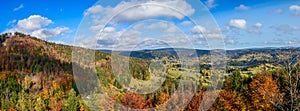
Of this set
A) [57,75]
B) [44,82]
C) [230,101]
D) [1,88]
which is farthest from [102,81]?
[57,75]

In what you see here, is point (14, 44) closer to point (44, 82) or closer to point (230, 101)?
point (44, 82)

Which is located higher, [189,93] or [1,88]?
[189,93]

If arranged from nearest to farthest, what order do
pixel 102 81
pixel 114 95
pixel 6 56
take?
pixel 102 81, pixel 114 95, pixel 6 56

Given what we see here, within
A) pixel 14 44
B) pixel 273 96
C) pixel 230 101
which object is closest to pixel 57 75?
pixel 14 44

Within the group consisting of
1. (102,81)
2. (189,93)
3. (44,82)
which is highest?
(102,81)

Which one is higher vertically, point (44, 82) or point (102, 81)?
point (102, 81)

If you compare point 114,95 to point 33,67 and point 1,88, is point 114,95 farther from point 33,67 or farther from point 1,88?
point 33,67

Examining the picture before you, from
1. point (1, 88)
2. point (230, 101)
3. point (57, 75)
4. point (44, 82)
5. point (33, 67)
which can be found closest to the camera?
point (230, 101)

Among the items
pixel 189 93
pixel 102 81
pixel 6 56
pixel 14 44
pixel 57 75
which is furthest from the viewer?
pixel 14 44

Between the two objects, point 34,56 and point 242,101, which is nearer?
point 242,101
